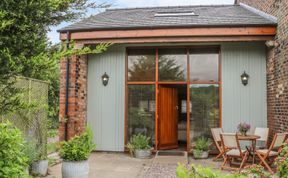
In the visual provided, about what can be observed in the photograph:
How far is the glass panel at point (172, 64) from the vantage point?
8.40m

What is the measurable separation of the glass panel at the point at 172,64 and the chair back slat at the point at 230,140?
238 cm

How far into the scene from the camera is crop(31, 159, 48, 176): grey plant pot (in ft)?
17.2

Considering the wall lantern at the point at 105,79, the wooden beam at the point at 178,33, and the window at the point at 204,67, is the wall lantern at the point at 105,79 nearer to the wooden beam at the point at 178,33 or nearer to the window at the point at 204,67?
the wooden beam at the point at 178,33

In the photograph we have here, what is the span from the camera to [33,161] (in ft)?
17.1

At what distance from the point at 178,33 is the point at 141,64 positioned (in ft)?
5.39

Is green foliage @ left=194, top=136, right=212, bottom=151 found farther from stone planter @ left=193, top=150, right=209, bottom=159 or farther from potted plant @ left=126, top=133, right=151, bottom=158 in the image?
potted plant @ left=126, top=133, right=151, bottom=158

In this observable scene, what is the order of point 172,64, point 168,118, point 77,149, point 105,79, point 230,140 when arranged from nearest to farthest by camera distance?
1. point 77,149
2. point 230,140
3. point 172,64
4. point 105,79
5. point 168,118

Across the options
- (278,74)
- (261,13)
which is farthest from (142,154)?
(261,13)

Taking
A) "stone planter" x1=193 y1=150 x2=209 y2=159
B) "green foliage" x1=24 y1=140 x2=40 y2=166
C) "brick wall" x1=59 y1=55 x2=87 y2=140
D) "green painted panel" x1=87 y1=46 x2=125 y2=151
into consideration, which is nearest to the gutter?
"stone planter" x1=193 y1=150 x2=209 y2=159

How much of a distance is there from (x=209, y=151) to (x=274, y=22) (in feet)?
12.3

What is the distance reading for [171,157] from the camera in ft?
25.2

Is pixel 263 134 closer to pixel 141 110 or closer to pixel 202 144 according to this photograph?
pixel 202 144

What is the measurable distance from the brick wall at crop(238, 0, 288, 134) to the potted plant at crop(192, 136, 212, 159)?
1729 mm

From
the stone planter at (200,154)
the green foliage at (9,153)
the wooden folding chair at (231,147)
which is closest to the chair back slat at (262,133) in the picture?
the wooden folding chair at (231,147)
